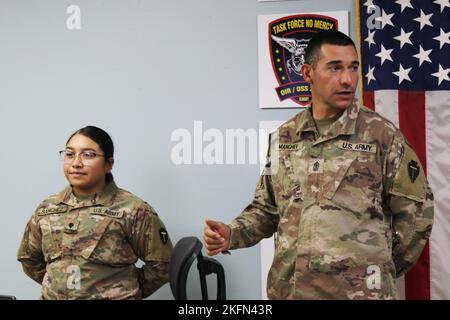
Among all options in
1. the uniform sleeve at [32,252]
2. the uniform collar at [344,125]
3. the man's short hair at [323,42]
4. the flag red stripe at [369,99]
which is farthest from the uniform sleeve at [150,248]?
the flag red stripe at [369,99]

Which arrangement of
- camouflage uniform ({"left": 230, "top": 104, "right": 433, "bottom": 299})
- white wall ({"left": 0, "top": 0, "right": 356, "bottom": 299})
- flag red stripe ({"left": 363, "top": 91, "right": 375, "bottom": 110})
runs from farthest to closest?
white wall ({"left": 0, "top": 0, "right": 356, "bottom": 299}) < flag red stripe ({"left": 363, "top": 91, "right": 375, "bottom": 110}) < camouflage uniform ({"left": 230, "top": 104, "right": 433, "bottom": 299})

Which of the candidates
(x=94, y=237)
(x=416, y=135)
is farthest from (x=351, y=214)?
(x=94, y=237)

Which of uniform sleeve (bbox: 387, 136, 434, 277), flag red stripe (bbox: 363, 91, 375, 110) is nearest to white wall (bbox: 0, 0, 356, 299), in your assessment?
flag red stripe (bbox: 363, 91, 375, 110)

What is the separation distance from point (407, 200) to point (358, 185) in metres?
0.16

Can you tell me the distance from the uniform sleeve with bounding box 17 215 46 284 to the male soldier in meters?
0.86

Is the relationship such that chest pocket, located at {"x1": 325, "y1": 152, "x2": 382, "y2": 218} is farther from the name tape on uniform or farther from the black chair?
the black chair

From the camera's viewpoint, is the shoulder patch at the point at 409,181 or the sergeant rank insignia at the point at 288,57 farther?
the sergeant rank insignia at the point at 288,57

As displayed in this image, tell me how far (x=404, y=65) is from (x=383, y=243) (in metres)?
0.96

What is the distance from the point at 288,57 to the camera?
7.45ft

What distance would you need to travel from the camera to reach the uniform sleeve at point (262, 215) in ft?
5.65

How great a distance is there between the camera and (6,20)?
253 centimetres

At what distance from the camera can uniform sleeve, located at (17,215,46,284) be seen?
205cm

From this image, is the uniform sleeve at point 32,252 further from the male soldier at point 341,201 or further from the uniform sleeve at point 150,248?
the male soldier at point 341,201


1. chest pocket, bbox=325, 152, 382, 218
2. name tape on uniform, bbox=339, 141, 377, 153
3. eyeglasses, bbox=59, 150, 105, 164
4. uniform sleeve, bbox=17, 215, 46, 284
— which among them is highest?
name tape on uniform, bbox=339, 141, 377, 153
